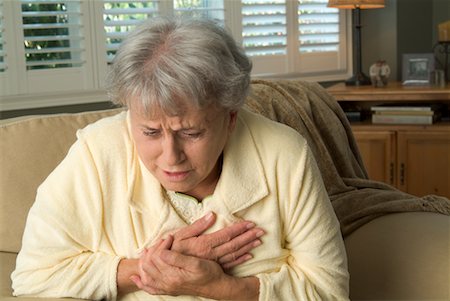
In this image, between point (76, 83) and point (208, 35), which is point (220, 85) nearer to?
point (208, 35)

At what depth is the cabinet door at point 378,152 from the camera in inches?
143

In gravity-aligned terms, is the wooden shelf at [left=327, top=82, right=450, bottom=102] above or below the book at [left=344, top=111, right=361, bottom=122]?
above

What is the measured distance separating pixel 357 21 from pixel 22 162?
8.47ft

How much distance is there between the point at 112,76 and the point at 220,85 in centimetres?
22

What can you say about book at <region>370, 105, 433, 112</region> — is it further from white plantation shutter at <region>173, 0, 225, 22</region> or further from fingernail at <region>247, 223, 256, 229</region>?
fingernail at <region>247, 223, 256, 229</region>

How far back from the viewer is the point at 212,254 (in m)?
1.54

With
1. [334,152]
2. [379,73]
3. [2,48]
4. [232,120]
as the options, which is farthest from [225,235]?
[379,73]

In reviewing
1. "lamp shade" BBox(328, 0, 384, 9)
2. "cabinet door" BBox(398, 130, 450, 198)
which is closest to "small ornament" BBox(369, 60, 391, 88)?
"lamp shade" BBox(328, 0, 384, 9)

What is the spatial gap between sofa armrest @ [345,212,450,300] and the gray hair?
0.72m

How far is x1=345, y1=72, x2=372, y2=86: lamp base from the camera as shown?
3.97 m

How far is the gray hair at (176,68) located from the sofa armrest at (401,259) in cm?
72

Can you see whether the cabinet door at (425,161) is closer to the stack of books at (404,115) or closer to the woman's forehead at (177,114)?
the stack of books at (404,115)

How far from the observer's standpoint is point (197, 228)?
155 centimetres

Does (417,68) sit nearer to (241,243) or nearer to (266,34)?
(266,34)
